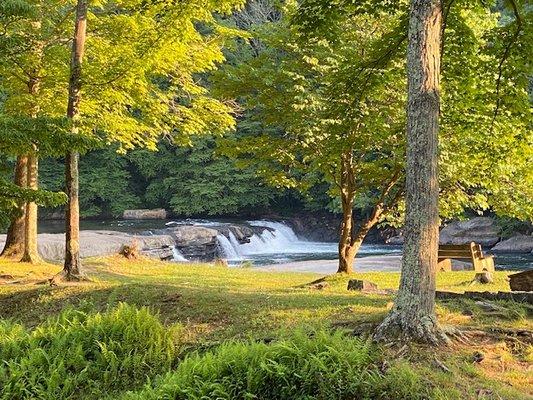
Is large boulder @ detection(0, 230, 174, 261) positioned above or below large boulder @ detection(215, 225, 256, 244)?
below

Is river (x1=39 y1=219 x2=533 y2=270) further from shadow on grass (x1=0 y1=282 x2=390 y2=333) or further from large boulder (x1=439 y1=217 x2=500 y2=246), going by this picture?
shadow on grass (x1=0 y1=282 x2=390 y2=333)

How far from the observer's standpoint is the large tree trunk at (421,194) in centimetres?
534

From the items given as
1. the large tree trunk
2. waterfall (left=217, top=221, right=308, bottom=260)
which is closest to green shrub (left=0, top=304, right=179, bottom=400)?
the large tree trunk

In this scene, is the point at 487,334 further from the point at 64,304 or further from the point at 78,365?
the point at 64,304

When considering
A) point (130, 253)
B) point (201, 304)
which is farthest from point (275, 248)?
point (201, 304)

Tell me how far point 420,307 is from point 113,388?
137 inches

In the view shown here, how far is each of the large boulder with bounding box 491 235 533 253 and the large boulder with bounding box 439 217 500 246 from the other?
0.91 metres

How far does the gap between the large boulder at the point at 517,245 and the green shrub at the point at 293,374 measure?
28814 millimetres

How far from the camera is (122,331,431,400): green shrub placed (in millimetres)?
4707

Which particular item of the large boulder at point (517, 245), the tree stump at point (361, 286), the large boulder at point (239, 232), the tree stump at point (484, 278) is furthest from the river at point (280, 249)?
the tree stump at point (361, 286)

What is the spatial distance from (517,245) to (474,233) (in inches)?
123

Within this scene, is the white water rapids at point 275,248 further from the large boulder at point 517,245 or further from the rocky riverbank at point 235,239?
the large boulder at point 517,245

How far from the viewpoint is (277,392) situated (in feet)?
16.5

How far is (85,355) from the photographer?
6.39 metres
